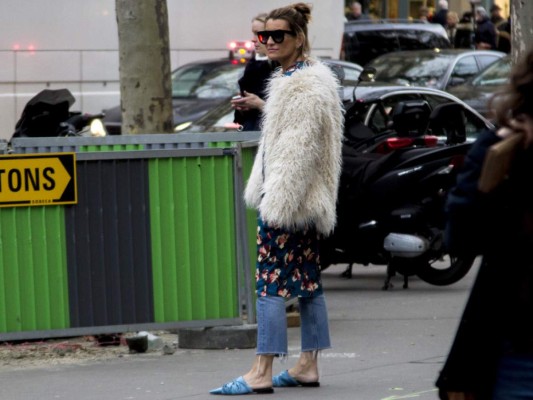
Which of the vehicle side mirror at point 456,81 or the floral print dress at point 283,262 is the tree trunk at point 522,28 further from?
the vehicle side mirror at point 456,81

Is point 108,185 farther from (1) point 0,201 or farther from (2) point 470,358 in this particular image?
(2) point 470,358

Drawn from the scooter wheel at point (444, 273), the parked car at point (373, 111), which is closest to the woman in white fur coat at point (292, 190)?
the scooter wheel at point (444, 273)

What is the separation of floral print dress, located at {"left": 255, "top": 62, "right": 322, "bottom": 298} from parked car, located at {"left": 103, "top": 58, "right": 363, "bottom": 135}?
11480 mm

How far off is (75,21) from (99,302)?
573 inches

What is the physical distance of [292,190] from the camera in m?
6.68

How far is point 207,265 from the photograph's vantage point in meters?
8.00

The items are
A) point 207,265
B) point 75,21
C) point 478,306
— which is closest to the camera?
point 478,306

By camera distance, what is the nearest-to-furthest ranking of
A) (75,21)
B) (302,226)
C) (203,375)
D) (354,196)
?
(302,226) → (203,375) → (354,196) → (75,21)

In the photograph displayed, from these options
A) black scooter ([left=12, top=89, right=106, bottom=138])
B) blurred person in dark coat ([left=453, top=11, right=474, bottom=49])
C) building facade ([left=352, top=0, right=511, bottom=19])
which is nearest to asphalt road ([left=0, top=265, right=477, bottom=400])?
black scooter ([left=12, top=89, right=106, bottom=138])

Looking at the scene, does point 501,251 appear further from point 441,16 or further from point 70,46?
point 441,16

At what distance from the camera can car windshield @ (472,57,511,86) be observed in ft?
67.9

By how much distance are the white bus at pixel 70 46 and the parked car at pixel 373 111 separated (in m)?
7.26

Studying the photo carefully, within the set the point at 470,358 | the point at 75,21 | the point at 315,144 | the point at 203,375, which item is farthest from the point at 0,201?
the point at 75,21

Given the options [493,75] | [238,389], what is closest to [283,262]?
[238,389]
